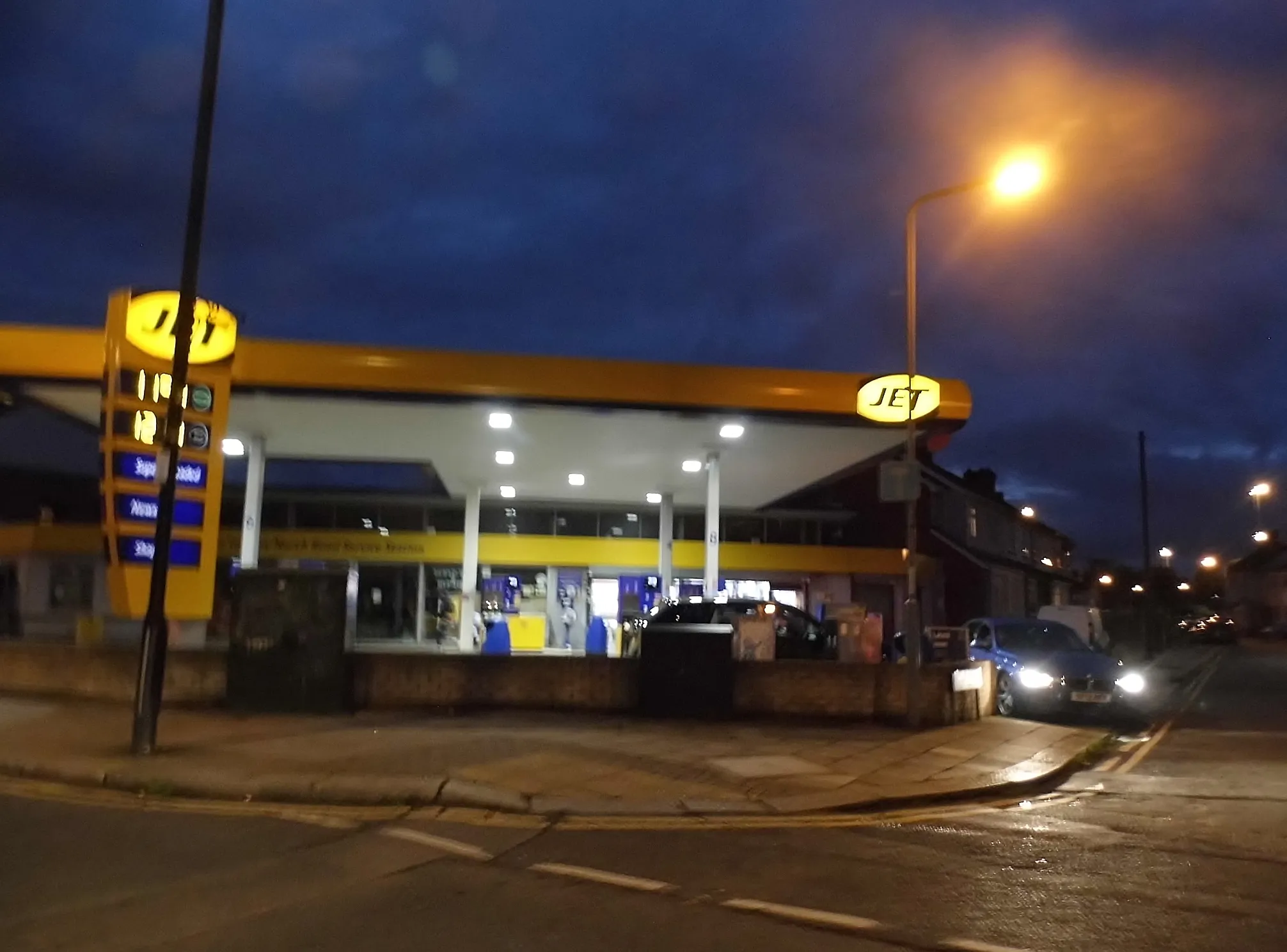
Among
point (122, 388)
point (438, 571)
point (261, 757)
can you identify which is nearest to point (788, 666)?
point (261, 757)

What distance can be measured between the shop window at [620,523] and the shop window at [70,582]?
50.2ft

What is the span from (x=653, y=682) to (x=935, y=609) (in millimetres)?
28264

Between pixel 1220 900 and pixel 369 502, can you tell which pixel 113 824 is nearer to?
pixel 1220 900

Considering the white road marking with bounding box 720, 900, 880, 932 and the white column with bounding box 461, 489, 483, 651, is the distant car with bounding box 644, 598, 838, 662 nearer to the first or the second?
the white column with bounding box 461, 489, 483, 651

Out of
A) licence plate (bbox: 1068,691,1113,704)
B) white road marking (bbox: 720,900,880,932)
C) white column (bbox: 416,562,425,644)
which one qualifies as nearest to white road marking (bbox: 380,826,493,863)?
white road marking (bbox: 720,900,880,932)

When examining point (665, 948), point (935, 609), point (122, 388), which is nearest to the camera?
point (665, 948)

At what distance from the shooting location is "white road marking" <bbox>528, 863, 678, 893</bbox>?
7.07 meters

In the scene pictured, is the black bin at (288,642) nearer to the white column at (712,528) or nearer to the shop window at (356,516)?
the white column at (712,528)

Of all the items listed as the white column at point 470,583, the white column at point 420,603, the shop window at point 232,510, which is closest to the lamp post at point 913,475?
the white column at point 470,583

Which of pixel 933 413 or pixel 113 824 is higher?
pixel 933 413

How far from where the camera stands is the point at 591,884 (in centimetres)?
709

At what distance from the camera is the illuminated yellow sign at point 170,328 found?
15273mm

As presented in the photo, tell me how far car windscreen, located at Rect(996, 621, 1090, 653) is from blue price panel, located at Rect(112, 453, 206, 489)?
43.6 feet

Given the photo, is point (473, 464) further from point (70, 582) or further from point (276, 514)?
point (70, 582)
